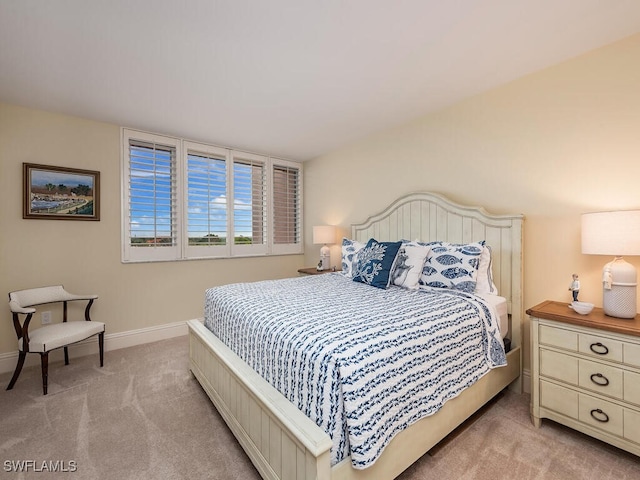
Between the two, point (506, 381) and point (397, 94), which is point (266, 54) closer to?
point (397, 94)

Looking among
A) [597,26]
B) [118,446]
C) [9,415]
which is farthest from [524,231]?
[9,415]

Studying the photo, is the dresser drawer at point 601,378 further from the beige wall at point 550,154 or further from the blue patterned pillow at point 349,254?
the blue patterned pillow at point 349,254

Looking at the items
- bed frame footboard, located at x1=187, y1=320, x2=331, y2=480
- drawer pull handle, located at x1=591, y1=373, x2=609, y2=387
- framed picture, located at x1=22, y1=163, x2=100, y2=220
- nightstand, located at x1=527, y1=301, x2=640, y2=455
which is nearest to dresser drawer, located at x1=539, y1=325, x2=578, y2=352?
nightstand, located at x1=527, y1=301, x2=640, y2=455

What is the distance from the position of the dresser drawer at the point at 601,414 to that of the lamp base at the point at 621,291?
0.51 m

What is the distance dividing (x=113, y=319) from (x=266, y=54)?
3111 mm

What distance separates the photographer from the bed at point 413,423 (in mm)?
1188

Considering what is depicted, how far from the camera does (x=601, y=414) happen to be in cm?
167

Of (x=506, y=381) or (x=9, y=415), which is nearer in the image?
(x=9, y=415)

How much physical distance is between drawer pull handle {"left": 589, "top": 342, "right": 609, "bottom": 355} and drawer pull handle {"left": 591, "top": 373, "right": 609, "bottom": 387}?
0.13 metres

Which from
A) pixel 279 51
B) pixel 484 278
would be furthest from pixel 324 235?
pixel 279 51

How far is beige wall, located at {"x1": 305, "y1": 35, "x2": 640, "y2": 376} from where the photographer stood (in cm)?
193

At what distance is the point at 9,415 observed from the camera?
202cm

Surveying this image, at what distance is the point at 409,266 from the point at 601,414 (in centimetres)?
142

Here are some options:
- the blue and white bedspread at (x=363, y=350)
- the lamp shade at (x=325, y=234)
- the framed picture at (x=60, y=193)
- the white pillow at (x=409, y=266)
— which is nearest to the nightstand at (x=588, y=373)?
the blue and white bedspread at (x=363, y=350)
